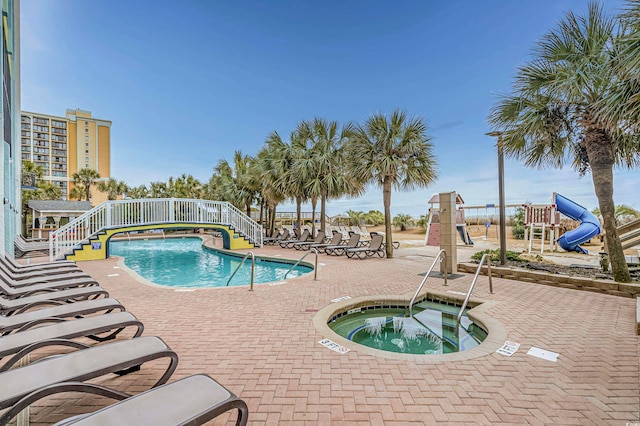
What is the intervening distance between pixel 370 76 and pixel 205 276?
53.2ft

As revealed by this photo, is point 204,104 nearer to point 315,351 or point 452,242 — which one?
point 452,242

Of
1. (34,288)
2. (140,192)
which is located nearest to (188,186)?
(140,192)

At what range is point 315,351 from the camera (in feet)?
11.6

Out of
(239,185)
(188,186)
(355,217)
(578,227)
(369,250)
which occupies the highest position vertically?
(188,186)

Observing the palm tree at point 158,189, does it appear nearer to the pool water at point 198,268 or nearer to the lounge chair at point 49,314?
the pool water at point 198,268

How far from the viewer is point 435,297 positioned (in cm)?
627

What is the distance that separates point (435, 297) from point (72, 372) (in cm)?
594

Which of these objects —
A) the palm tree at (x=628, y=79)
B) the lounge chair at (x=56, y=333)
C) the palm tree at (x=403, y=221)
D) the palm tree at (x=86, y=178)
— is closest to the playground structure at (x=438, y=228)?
the palm tree at (x=403, y=221)

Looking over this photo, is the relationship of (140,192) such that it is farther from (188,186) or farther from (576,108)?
(576,108)

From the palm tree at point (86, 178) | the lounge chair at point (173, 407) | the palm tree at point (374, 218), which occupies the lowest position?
the lounge chair at point (173, 407)

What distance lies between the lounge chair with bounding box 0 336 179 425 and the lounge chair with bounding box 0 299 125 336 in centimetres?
140

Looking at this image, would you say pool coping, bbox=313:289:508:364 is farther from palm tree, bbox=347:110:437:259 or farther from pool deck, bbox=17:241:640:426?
palm tree, bbox=347:110:437:259

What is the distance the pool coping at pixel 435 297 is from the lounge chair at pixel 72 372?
2126 millimetres

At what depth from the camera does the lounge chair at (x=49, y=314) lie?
3.21 m
